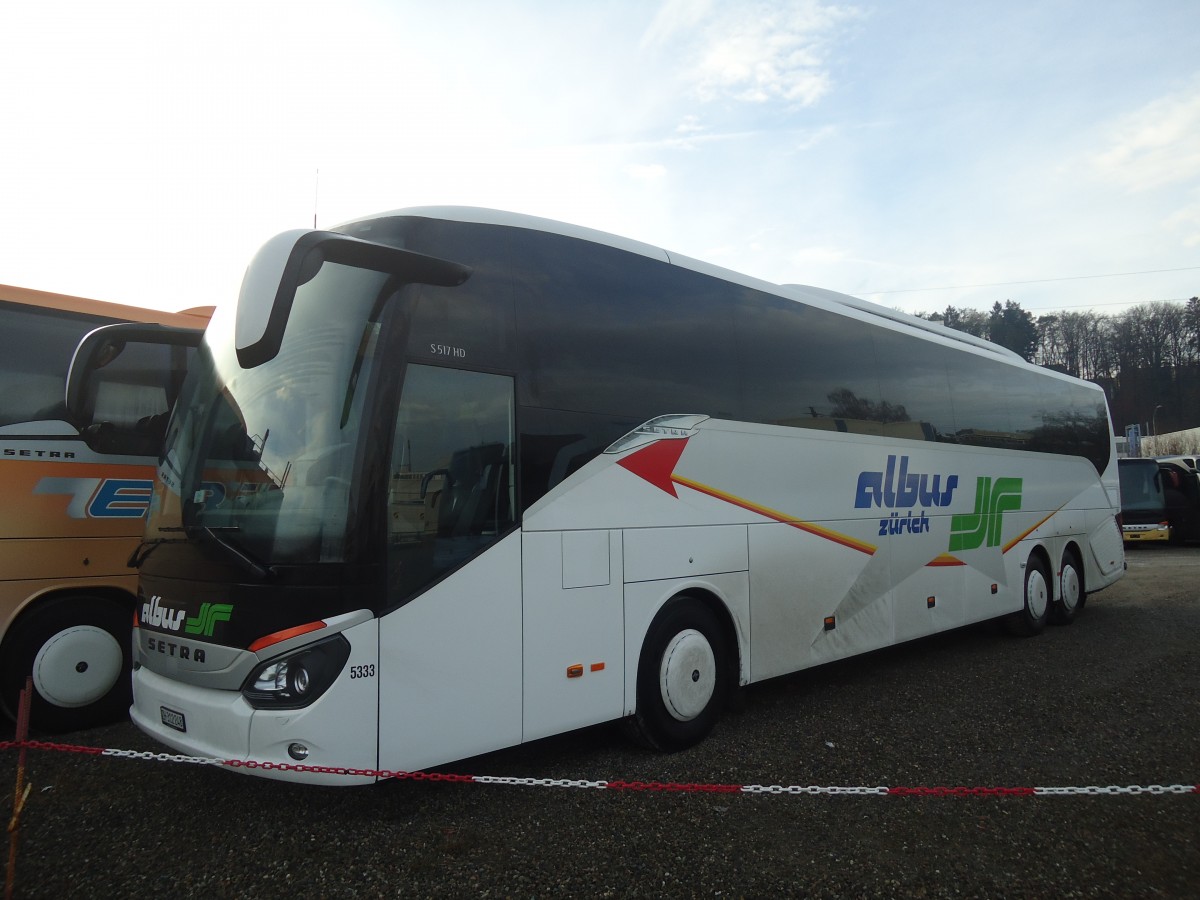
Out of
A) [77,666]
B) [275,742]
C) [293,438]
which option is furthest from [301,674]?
[77,666]

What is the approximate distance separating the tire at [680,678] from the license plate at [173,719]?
2.64 metres

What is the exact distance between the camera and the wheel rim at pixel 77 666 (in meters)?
5.83

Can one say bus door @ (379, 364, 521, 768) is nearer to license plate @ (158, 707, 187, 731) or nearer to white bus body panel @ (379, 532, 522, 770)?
white bus body panel @ (379, 532, 522, 770)

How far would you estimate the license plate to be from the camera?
13.5ft

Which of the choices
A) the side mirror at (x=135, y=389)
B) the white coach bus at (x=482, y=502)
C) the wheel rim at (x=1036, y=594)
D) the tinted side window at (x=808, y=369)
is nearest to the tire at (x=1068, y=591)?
the wheel rim at (x=1036, y=594)

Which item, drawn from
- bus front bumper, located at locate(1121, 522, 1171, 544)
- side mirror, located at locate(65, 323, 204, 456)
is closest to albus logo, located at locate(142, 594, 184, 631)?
side mirror, located at locate(65, 323, 204, 456)

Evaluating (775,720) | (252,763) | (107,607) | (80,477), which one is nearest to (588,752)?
(775,720)

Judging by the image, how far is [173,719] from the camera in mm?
4195

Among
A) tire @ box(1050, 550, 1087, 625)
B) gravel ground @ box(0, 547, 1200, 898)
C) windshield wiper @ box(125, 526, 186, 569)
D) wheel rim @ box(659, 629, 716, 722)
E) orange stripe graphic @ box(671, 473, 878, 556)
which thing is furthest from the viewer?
tire @ box(1050, 550, 1087, 625)

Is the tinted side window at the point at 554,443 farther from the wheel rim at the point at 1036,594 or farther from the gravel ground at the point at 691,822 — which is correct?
the wheel rim at the point at 1036,594

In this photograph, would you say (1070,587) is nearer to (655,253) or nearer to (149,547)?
(655,253)

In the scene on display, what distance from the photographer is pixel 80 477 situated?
20.0 feet

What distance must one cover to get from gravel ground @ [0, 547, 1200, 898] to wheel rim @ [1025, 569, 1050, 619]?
402 cm

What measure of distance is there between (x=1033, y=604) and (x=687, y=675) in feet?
23.5
